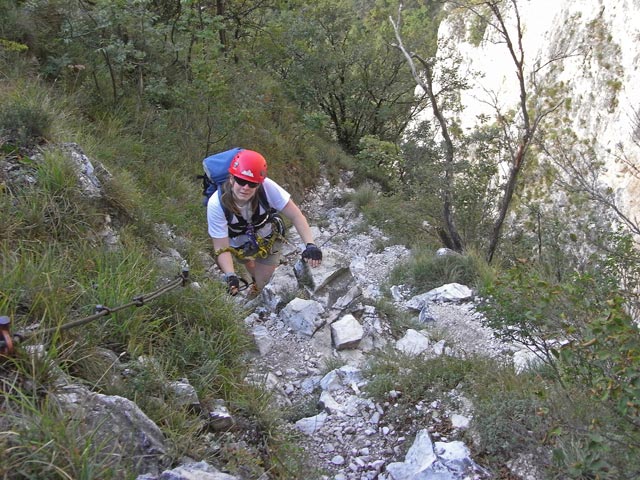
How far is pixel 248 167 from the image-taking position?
400 centimetres

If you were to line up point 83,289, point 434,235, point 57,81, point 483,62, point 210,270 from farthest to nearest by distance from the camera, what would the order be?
point 483,62 < point 434,235 < point 57,81 < point 210,270 < point 83,289

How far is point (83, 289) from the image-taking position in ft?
9.38

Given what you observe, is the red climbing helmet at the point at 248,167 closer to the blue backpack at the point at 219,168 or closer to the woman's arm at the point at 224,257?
the blue backpack at the point at 219,168

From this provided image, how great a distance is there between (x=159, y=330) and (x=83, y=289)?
482 mm

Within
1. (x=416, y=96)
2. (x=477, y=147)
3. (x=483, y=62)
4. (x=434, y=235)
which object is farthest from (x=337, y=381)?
(x=483, y=62)

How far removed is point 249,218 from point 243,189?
1.58 ft

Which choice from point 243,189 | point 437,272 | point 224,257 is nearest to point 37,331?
point 224,257

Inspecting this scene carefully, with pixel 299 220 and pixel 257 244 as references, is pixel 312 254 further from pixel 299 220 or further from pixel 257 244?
pixel 257 244

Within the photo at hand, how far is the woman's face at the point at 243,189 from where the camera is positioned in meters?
4.09

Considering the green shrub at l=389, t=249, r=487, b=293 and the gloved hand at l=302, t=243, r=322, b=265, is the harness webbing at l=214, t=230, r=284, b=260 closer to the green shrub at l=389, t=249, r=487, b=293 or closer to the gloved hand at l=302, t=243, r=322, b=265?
the gloved hand at l=302, t=243, r=322, b=265

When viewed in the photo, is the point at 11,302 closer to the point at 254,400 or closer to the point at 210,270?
the point at 254,400

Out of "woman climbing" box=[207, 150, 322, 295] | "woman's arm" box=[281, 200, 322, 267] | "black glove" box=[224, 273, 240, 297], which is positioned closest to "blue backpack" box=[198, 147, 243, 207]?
"woman climbing" box=[207, 150, 322, 295]

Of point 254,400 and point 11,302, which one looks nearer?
point 11,302

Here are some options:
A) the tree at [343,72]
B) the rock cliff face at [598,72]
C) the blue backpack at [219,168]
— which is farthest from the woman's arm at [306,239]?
the rock cliff face at [598,72]
